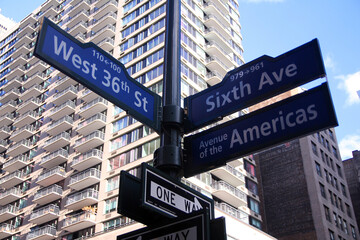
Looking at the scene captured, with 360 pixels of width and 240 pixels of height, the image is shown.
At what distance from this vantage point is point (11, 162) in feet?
184

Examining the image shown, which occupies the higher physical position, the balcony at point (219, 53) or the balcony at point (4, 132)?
the balcony at point (219, 53)

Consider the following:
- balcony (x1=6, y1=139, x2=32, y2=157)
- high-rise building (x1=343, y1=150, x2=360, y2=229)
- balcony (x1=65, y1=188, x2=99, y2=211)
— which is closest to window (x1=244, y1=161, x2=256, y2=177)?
balcony (x1=65, y1=188, x2=99, y2=211)

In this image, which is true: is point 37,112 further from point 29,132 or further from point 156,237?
point 156,237

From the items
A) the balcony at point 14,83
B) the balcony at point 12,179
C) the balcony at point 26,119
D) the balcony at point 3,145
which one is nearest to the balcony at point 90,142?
the balcony at point 12,179

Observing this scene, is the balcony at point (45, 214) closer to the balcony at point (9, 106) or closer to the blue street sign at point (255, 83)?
the balcony at point (9, 106)

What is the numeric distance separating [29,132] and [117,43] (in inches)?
692

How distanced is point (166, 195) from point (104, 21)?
2152 inches

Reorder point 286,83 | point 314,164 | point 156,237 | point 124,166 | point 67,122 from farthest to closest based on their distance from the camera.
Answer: point 314,164 → point 67,122 → point 124,166 → point 286,83 → point 156,237

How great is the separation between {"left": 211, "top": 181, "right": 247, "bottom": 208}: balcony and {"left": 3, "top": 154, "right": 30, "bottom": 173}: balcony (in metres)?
26.5

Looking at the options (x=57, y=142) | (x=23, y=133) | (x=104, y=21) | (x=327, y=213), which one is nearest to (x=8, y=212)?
(x=57, y=142)

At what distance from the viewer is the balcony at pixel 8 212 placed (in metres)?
49.7

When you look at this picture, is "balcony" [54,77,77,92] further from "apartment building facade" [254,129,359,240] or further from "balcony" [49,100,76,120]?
"apartment building facade" [254,129,359,240]

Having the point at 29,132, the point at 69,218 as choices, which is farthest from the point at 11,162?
the point at 69,218

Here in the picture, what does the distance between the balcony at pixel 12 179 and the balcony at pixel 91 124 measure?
11.2 metres
